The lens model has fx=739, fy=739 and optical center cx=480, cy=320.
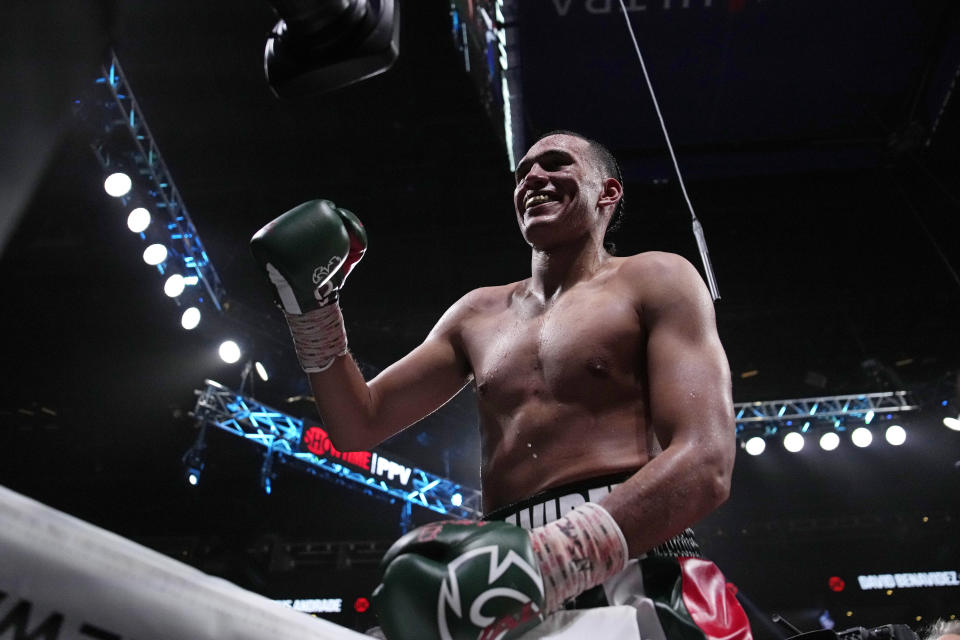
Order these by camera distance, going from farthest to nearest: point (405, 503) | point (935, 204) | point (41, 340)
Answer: point (405, 503) < point (41, 340) < point (935, 204)

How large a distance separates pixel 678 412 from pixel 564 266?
60cm

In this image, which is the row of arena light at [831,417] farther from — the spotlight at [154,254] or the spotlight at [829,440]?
the spotlight at [154,254]

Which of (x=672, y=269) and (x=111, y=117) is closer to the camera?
(x=672, y=269)

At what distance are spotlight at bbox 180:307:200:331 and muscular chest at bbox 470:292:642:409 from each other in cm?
493

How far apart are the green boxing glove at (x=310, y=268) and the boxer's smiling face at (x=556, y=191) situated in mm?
437

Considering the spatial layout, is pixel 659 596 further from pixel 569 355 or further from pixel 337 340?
pixel 337 340

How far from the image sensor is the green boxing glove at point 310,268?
1.42 m

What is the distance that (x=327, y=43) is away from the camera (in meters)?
1.66

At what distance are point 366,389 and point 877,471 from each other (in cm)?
929

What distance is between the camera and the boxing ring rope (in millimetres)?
480

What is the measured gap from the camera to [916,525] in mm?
8953

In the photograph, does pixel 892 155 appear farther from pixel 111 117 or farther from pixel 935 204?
pixel 111 117

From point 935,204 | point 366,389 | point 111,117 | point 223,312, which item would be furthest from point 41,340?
point 935,204

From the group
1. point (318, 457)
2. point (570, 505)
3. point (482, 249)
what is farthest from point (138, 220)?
point (570, 505)
